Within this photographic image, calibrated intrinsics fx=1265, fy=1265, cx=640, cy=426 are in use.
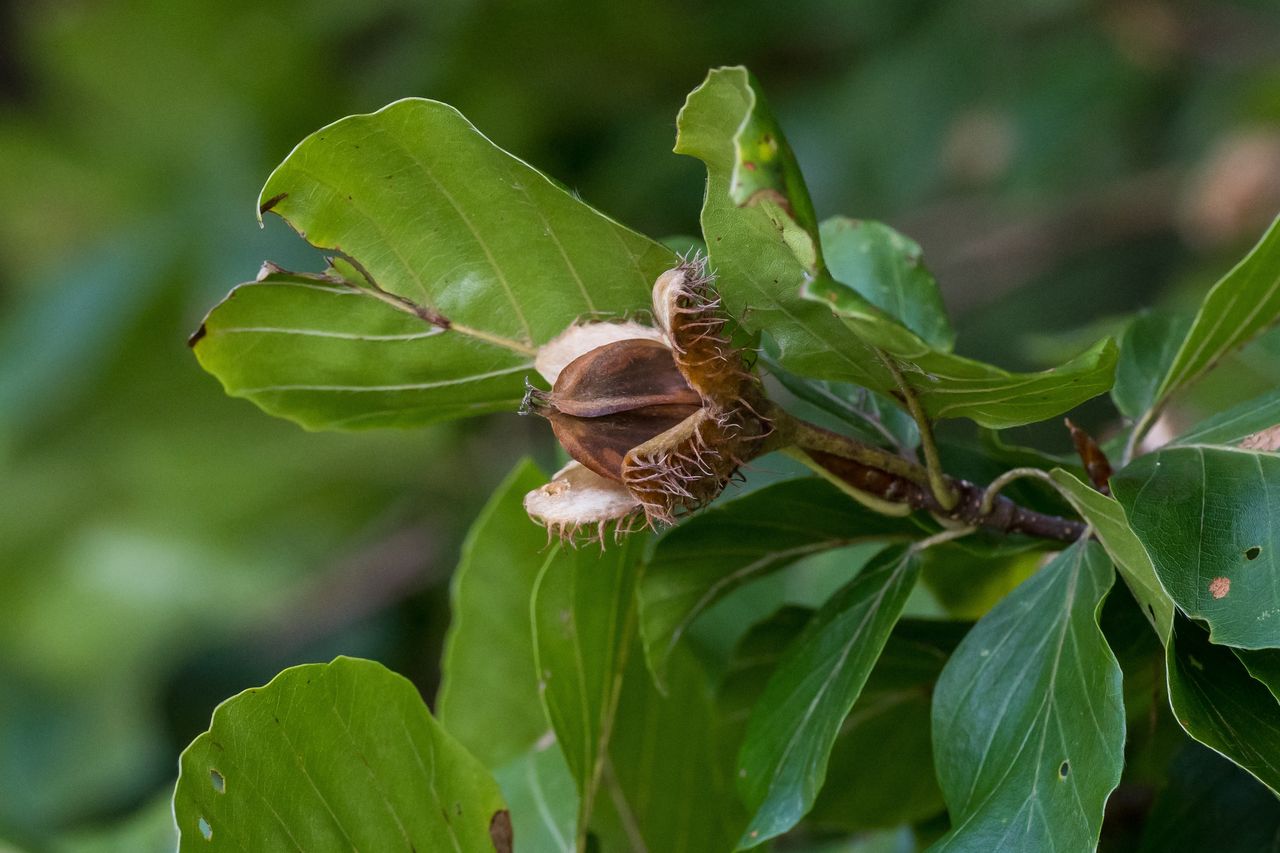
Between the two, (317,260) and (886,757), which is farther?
(317,260)

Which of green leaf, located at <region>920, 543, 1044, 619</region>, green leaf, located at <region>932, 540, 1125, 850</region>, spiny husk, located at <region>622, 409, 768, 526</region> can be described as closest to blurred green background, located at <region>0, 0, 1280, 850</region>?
green leaf, located at <region>920, 543, 1044, 619</region>

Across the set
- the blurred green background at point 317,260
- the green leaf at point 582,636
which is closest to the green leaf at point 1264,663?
the green leaf at point 582,636

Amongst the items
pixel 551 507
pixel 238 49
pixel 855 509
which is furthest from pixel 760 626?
pixel 238 49

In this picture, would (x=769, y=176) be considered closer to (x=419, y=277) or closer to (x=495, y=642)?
(x=419, y=277)

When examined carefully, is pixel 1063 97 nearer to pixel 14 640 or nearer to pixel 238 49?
pixel 238 49

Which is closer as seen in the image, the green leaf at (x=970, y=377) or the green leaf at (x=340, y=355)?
the green leaf at (x=970, y=377)

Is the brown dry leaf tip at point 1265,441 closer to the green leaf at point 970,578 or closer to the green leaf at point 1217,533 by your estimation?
the green leaf at point 1217,533

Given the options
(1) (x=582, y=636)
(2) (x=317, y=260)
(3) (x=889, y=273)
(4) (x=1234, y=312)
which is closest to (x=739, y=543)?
(1) (x=582, y=636)
